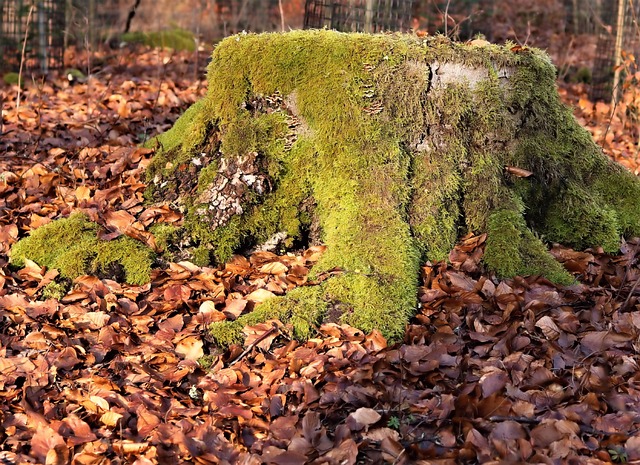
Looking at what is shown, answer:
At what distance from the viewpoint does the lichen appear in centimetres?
397

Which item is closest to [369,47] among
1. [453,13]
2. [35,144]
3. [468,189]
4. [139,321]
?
[468,189]

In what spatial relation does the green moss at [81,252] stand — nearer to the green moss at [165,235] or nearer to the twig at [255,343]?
the green moss at [165,235]

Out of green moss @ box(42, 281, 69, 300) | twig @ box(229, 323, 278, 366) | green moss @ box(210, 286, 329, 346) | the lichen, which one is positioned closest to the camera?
twig @ box(229, 323, 278, 366)


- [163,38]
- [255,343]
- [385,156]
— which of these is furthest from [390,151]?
[163,38]

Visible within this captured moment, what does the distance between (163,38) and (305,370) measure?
363 inches

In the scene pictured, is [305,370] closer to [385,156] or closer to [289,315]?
[289,315]

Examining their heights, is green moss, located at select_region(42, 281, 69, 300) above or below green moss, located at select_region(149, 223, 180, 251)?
below

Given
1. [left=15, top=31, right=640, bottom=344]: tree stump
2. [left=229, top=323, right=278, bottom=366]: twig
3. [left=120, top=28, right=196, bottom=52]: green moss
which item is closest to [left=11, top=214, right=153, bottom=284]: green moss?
[left=15, top=31, right=640, bottom=344]: tree stump

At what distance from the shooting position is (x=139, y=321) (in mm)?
3598

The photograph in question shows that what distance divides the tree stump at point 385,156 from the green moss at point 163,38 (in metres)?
7.64

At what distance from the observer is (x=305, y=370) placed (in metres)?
3.16

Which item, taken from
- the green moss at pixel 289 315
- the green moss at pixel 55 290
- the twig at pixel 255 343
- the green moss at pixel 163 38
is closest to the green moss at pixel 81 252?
the green moss at pixel 55 290

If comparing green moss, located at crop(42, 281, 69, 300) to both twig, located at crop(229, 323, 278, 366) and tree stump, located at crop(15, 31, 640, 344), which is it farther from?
twig, located at crop(229, 323, 278, 366)

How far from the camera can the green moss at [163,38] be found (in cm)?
1139
